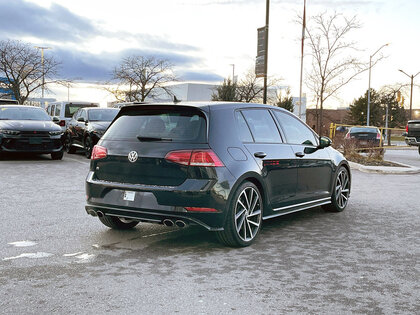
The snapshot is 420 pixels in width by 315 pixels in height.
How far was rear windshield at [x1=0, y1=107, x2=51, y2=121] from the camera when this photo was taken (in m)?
16.5

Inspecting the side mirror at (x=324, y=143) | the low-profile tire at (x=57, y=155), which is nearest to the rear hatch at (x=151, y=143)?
the side mirror at (x=324, y=143)

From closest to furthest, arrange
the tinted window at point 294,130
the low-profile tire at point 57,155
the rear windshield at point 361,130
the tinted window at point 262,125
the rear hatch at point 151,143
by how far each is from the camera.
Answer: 1. the rear hatch at point 151,143
2. the tinted window at point 262,125
3. the tinted window at point 294,130
4. the low-profile tire at point 57,155
5. the rear windshield at point 361,130

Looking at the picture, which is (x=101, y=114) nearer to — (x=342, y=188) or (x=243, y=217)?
(x=342, y=188)

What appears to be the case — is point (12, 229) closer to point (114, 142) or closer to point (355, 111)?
point (114, 142)

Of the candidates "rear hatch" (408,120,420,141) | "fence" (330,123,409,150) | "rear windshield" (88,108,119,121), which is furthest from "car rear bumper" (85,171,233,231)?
"rear hatch" (408,120,420,141)

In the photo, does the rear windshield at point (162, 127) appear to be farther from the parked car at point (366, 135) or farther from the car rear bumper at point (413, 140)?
the car rear bumper at point (413, 140)

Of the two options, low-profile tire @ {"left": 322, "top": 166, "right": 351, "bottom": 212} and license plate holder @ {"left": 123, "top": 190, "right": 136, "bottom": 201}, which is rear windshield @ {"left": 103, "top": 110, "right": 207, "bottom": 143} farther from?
low-profile tire @ {"left": 322, "top": 166, "right": 351, "bottom": 212}

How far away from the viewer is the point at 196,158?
5465 mm

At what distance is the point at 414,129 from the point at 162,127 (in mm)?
18056

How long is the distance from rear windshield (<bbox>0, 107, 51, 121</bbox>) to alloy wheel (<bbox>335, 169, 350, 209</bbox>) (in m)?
11.2

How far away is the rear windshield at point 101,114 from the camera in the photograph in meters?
18.2

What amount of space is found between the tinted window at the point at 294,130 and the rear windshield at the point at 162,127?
65.4 inches

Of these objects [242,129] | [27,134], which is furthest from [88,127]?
[242,129]

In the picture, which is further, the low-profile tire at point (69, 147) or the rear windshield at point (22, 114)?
the low-profile tire at point (69, 147)
